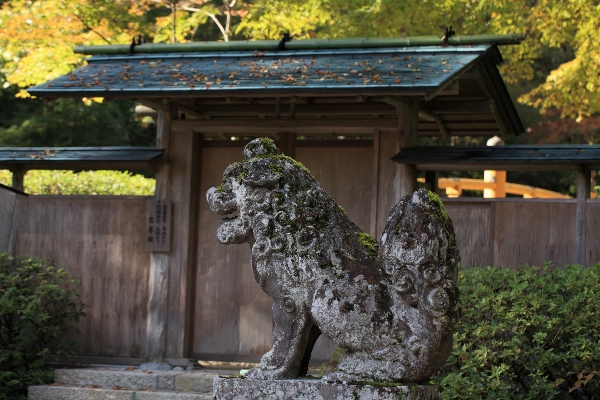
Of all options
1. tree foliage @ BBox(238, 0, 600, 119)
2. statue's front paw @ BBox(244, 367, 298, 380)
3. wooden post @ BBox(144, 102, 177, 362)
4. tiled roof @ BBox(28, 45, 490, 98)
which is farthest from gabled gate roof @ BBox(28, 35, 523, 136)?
statue's front paw @ BBox(244, 367, 298, 380)

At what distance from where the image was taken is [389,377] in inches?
191

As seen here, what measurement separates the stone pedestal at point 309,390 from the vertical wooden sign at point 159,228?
18.1 feet

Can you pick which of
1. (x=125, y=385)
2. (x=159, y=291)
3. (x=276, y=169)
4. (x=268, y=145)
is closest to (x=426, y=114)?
(x=159, y=291)

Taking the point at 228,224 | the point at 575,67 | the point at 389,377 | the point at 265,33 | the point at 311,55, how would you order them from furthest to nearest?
the point at 265,33
the point at 575,67
the point at 311,55
the point at 228,224
the point at 389,377

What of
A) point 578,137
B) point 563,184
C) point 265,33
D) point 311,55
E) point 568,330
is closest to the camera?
point 568,330

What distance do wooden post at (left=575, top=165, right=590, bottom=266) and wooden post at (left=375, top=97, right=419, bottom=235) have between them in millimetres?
1829

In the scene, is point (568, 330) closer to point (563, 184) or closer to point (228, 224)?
point (228, 224)

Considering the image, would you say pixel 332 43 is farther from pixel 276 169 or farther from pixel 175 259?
pixel 276 169

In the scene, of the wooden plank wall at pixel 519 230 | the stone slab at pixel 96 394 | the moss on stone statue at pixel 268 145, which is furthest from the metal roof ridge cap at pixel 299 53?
the moss on stone statue at pixel 268 145

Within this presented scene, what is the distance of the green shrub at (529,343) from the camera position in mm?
7051

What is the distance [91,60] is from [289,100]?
2634 millimetres

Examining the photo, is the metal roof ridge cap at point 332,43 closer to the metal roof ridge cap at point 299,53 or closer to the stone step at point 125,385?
the metal roof ridge cap at point 299,53

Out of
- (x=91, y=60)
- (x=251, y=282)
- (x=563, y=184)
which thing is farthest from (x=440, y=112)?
(x=563, y=184)

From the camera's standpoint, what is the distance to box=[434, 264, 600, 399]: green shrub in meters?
7.05
